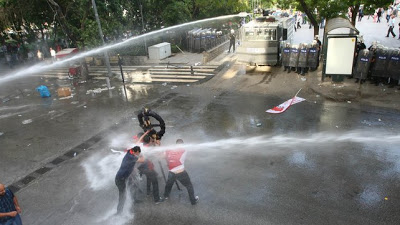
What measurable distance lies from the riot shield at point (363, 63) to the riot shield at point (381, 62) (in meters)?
0.26

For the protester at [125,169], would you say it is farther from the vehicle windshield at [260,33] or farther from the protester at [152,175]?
the vehicle windshield at [260,33]

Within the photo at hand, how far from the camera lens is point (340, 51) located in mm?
13117

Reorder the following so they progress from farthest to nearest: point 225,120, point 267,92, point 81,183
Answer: point 267,92, point 225,120, point 81,183

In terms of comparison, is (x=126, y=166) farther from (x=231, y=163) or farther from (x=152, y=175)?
(x=231, y=163)

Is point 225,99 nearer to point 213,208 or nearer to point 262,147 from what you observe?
point 262,147

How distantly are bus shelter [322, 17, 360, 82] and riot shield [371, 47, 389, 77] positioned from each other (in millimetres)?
922

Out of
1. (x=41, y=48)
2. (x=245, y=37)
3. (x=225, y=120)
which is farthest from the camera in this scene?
(x=41, y=48)

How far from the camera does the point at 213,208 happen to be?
5.80 meters

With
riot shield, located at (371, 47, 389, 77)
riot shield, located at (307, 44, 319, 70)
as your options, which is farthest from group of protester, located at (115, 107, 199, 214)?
riot shield, located at (307, 44, 319, 70)

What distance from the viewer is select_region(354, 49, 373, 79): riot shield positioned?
12.6m

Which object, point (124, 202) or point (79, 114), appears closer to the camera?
point (124, 202)

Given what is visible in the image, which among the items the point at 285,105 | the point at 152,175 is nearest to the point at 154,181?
the point at 152,175

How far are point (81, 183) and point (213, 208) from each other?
340cm

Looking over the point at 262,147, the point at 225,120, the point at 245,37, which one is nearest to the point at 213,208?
the point at 262,147
